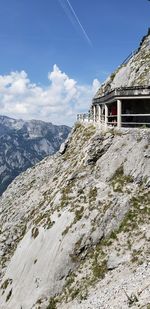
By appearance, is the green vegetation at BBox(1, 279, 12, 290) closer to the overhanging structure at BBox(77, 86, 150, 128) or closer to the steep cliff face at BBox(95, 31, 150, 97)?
the overhanging structure at BBox(77, 86, 150, 128)

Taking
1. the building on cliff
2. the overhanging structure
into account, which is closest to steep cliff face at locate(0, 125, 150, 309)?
the overhanging structure

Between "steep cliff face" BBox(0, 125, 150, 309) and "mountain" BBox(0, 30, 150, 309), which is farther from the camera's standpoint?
"steep cliff face" BBox(0, 125, 150, 309)

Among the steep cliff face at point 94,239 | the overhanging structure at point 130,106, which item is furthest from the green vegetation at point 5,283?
the overhanging structure at point 130,106

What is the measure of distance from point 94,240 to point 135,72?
167 feet

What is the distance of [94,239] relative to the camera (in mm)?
32156

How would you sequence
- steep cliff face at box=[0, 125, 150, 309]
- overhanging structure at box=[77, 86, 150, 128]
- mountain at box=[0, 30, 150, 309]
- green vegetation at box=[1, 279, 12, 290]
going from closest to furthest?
mountain at box=[0, 30, 150, 309] < steep cliff face at box=[0, 125, 150, 309] < green vegetation at box=[1, 279, 12, 290] < overhanging structure at box=[77, 86, 150, 128]

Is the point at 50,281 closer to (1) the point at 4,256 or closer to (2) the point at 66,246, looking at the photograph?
(2) the point at 66,246

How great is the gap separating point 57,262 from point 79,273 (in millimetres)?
2738

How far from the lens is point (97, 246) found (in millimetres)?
31719

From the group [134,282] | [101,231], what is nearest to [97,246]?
[101,231]

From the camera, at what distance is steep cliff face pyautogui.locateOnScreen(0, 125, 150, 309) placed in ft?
91.4

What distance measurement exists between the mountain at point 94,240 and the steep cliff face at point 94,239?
8 cm

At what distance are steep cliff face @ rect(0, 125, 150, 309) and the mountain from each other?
0.25 feet

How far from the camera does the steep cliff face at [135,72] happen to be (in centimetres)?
7312
